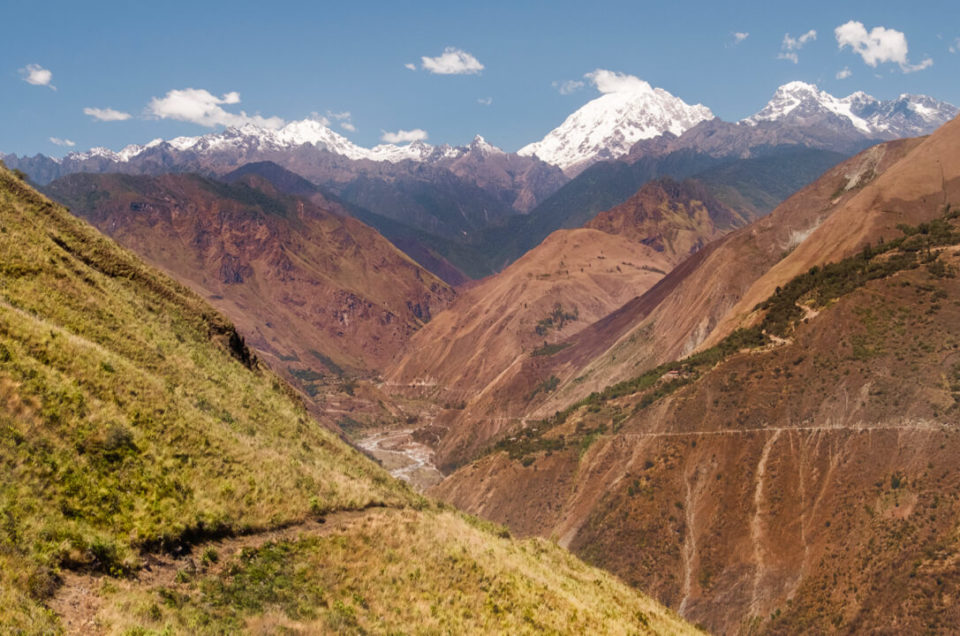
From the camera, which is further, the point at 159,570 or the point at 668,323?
the point at 668,323

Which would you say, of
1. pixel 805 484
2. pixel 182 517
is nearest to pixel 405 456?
pixel 805 484

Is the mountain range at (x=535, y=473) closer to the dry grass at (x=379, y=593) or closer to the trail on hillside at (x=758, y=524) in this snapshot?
the dry grass at (x=379, y=593)

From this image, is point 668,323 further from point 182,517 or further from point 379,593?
point 182,517

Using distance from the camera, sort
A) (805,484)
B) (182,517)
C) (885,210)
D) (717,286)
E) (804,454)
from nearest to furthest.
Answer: (182,517) → (805,484) → (804,454) → (885,210) → (717,286)

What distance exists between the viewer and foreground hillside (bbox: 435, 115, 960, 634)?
1720 inches

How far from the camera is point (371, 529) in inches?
875

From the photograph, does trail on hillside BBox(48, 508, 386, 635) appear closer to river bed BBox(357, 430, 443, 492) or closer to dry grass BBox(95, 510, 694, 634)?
dry grass BBox(95, 510, 694, 634)

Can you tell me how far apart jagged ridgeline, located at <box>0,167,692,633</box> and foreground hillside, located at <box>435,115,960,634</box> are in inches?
885

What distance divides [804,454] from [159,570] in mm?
54316

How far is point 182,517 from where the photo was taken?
672 inches

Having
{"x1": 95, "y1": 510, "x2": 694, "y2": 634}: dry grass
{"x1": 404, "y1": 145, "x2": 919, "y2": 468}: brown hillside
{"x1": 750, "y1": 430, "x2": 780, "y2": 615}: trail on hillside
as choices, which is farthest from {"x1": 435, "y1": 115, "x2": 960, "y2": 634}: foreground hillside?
{"x1": 95, "y1": 510, "x2": 694, "y2": 634}: dry grass

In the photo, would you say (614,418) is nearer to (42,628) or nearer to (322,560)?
(322,560)

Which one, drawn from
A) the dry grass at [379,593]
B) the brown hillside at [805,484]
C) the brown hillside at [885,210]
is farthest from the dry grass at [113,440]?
the brown hillside at [885,210]

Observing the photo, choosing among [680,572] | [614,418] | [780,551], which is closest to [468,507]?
[614,418]
